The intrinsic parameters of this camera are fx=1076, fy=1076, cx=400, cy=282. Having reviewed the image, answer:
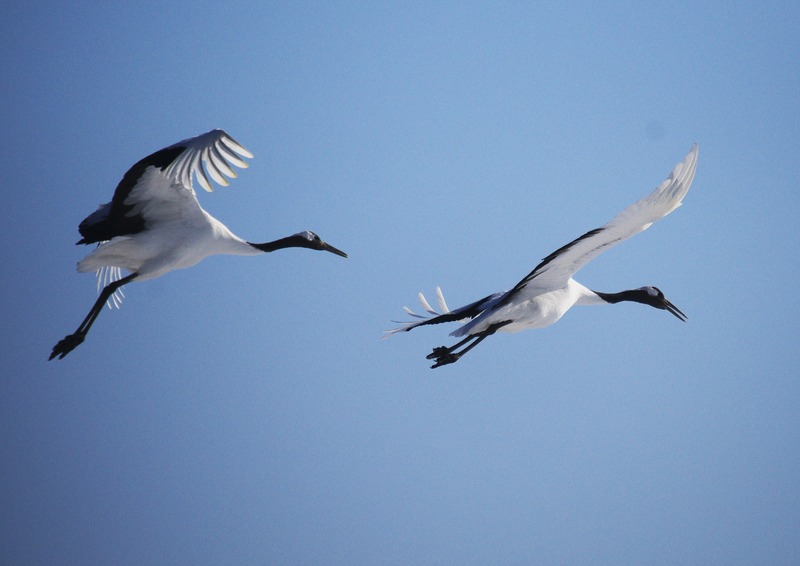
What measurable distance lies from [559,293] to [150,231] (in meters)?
4.68

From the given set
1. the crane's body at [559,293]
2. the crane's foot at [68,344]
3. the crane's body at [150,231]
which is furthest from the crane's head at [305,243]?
the crane's foot at [68,344]

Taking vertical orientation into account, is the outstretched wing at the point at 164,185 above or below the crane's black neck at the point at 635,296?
above

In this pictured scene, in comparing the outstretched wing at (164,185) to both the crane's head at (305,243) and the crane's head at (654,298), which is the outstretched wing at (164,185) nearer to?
the crane's head at (305,243)

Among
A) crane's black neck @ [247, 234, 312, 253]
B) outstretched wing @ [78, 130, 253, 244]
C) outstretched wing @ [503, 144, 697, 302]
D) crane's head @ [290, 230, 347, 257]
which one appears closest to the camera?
outstretched wing @ [503, 144, 697, 302]

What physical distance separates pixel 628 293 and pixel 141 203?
6059mm

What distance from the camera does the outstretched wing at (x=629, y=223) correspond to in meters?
10.1

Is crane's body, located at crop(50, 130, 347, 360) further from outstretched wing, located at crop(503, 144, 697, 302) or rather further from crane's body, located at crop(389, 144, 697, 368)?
outstretched wing, located at crop(503, 144, 697, 302)

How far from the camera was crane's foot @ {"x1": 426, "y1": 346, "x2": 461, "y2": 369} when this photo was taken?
12234 millimetres

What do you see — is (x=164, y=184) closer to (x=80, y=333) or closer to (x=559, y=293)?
(x=80, y=333)

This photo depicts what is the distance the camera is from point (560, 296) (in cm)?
1211

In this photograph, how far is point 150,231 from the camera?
480 inches

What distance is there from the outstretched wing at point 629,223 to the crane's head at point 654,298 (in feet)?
7.67

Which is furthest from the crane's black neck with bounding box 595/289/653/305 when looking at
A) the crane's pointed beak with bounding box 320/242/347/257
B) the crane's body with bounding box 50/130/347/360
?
the crane's body with bounding box 50/130/347/360

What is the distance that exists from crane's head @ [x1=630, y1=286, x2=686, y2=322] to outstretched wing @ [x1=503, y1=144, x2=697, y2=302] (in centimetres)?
234
